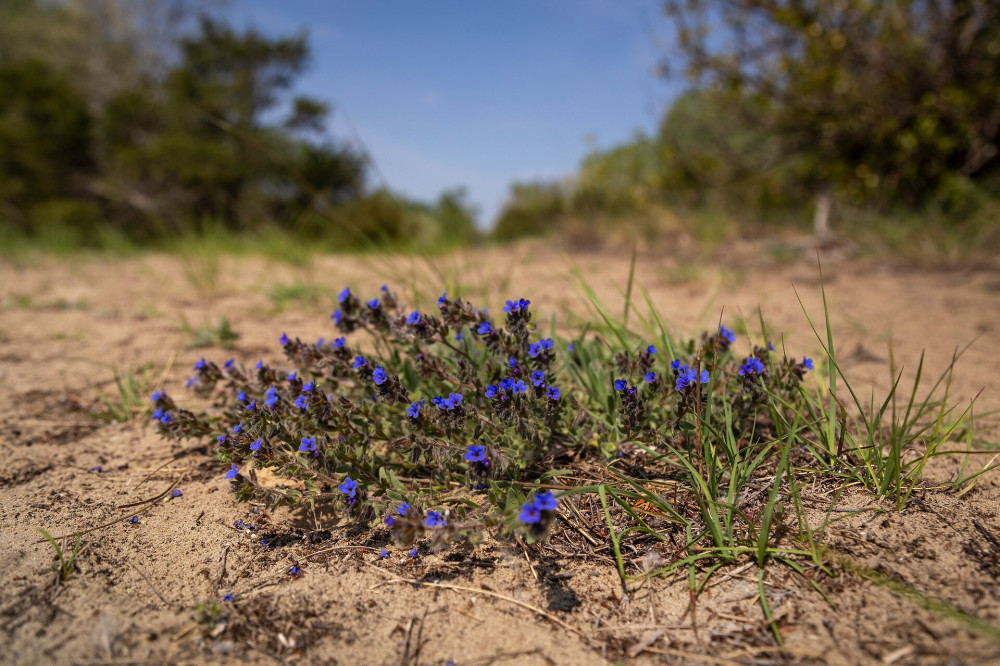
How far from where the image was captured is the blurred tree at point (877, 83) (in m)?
5.76

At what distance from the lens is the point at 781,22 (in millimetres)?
6301

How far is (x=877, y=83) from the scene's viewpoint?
6.07 m

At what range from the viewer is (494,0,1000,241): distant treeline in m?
5.77

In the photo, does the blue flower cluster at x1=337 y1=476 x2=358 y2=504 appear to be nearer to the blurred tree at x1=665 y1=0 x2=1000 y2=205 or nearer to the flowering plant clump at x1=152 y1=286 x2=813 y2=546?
the flowering plant clump at x1=152 y1=286 x2=813 y2=546

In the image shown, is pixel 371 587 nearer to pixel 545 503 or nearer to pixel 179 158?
pixel 545 503

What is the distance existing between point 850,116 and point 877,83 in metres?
0.37

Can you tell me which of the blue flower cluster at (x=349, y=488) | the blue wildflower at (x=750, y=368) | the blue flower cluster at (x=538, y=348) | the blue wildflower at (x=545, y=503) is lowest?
the blue flower cluster at (x=349, y=488)

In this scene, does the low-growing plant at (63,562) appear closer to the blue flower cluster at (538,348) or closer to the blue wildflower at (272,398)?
the blue wildflower at (272,398)

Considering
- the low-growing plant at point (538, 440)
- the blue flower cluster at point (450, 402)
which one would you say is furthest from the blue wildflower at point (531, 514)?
the blue flower cluster at point (450, 402)

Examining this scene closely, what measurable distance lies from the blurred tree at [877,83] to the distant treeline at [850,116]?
1cm

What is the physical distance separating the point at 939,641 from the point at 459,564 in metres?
1.07

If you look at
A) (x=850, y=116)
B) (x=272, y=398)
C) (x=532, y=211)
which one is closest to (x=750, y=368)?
(x=272, y=398)

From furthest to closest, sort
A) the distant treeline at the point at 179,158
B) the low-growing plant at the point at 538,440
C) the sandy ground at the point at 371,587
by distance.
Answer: the distant treeline at the point at 179,158
the low-growing plant at the point at 538,440
the sandy ground at the point at 371,587

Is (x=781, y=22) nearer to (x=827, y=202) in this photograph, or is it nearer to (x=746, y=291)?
(x=827, y=202)
